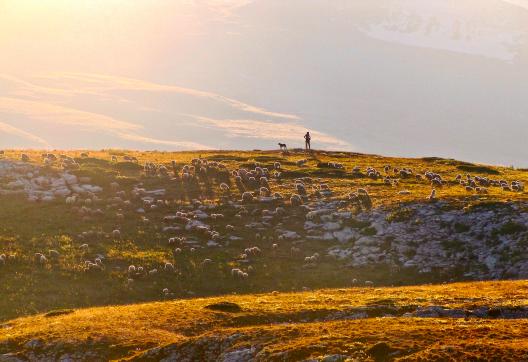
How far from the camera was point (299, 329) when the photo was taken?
2653cm

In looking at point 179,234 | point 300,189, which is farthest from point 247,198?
point 179,234

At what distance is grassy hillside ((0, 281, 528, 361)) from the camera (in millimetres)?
22812

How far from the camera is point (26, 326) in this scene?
3105 centimetres

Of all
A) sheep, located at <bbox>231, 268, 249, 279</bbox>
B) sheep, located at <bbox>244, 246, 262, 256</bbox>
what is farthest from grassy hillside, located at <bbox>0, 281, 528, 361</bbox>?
sheep, located at <bbox>244, 246, 262, 256</bbox>

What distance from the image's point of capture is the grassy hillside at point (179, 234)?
41469mm

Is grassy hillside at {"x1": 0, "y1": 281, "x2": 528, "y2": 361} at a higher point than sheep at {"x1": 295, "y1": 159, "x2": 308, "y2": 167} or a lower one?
lower

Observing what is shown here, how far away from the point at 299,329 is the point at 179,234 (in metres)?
26.5


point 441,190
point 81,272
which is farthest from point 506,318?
point 441,190

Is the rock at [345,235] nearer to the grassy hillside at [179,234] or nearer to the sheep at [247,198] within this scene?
the grassy hillside at [179,234]

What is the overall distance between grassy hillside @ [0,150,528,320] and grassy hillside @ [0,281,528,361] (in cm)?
674

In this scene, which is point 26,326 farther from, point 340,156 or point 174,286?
point 340,156

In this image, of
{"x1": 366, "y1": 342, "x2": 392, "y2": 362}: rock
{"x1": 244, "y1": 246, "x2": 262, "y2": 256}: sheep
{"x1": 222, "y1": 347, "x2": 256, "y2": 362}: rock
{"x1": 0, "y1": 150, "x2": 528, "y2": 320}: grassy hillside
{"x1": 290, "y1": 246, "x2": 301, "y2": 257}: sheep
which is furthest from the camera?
{"x1": 290, "y1": 246, "x2": 301, "y2": 257}: sheep

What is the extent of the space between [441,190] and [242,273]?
88.5 feet

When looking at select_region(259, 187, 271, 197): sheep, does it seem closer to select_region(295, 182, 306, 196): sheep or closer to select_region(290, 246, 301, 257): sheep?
select_region(295, 182, 306, 196): sheep
